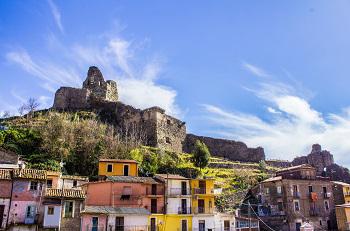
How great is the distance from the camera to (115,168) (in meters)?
45.5

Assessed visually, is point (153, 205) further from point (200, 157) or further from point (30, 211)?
point (200, 157)

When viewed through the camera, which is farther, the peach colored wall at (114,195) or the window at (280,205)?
the window at (280,205)

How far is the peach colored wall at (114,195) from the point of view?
39.9 m

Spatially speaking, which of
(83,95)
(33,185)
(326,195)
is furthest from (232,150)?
(33,185)

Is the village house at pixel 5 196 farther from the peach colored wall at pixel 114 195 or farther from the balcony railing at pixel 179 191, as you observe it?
the balcony railing at pixel 179 191

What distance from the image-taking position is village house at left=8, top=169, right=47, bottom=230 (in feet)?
114

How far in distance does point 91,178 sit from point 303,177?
28.8 meters

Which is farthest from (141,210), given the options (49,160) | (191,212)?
(49,160)

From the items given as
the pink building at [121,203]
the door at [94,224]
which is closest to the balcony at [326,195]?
the pink building at [121,203]

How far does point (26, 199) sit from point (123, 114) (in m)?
36.9

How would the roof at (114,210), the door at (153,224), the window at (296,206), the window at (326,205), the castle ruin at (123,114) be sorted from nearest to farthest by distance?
the roof at (114,210)
the door at (153,224)
the window at (296,206)
the window at (326,205)
the castle ruin at (123,114)

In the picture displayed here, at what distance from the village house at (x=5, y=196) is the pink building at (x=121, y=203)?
674cm

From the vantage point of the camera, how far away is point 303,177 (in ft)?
177

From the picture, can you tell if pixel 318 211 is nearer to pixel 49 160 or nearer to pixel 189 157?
pixel 189 157
